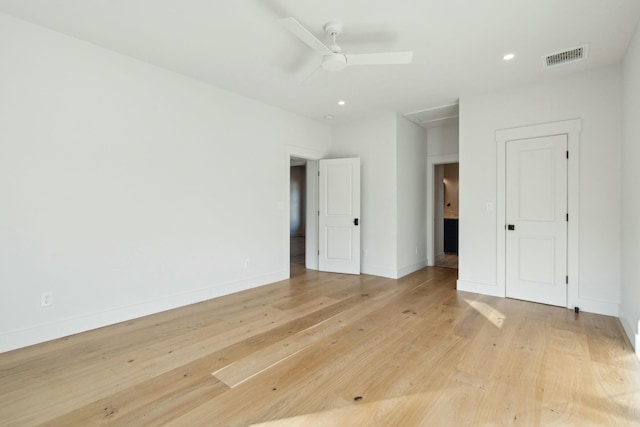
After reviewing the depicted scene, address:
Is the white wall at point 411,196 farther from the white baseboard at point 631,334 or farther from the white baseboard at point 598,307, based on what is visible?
the white baseboard at point 631,334

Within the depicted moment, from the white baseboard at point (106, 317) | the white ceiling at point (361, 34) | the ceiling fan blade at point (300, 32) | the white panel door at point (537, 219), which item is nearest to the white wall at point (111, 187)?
the white baseboard at point (106, 317)

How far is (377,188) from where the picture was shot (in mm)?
5328

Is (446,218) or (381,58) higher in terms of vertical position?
(381,58)

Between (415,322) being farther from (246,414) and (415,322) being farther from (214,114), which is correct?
(214,114)

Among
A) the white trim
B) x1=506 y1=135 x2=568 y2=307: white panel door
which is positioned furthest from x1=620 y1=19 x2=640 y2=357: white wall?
the white trim

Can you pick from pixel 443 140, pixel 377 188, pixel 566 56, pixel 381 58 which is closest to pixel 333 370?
pixel 381 58

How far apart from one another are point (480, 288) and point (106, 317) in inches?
175

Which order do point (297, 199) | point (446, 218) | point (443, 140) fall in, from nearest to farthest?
point (443, 140) → point (446, 218) → point (297, 199)

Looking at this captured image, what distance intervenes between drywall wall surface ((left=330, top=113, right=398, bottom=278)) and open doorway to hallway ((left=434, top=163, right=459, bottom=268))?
167 cm

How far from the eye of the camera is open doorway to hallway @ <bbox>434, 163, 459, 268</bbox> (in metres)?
6.71

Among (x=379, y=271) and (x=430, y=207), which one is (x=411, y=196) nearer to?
(x=430, y=207)

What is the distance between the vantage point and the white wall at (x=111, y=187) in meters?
2.65

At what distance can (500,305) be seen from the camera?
12.3 ft

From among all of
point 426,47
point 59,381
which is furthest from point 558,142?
point 59,381
